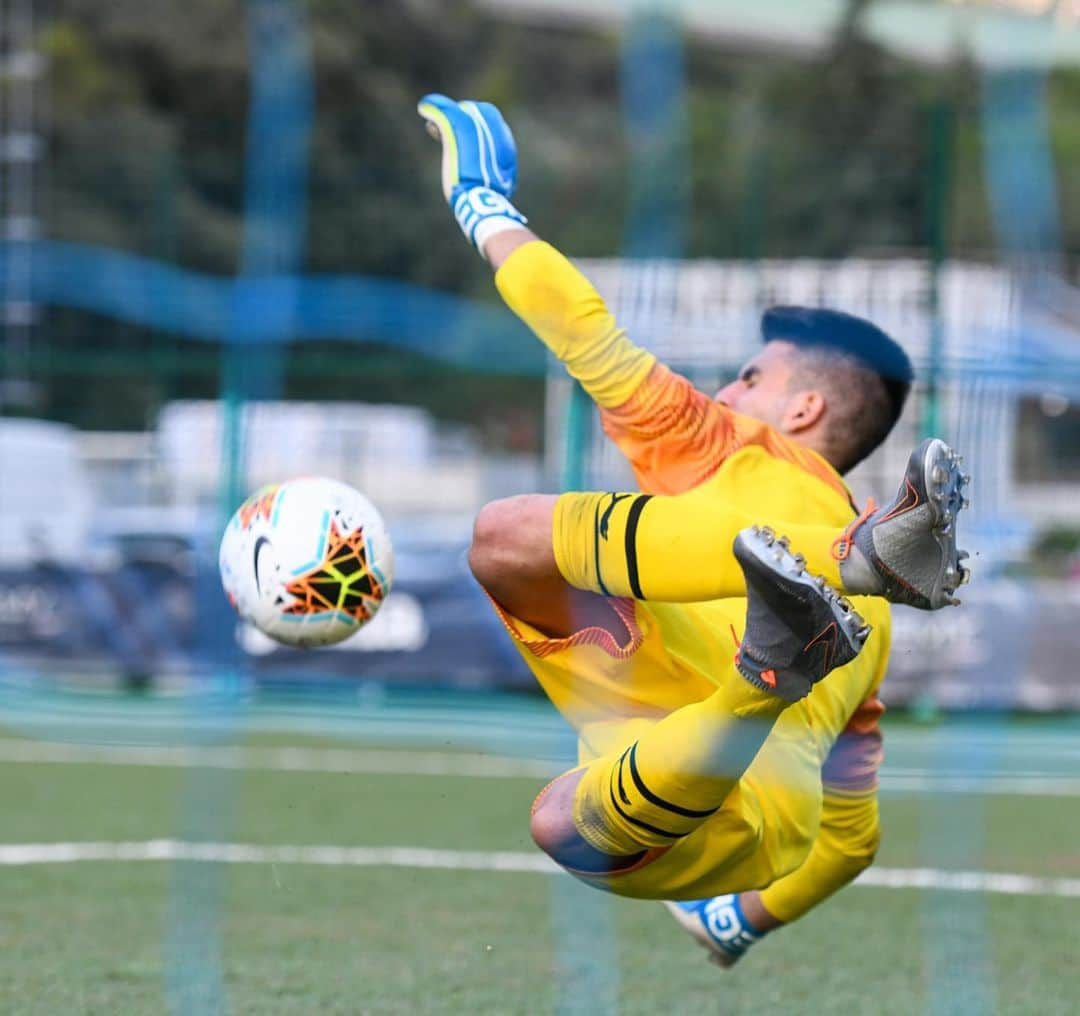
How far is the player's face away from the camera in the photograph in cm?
365

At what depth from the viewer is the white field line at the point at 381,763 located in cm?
781

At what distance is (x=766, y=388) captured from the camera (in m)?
3.68

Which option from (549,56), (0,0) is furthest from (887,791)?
(0,0)

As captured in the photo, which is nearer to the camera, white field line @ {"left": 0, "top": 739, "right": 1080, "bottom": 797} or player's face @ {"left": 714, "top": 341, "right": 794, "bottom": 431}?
player's face @ {"left": 714, "top": 341, "right": 794, "bottom": 431}

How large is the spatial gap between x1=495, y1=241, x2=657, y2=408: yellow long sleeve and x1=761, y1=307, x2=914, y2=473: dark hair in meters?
0.49

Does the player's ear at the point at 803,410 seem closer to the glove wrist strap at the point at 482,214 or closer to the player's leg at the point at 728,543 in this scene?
the player's leg at the point at 728,543

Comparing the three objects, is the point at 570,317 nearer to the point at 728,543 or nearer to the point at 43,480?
the point at 728,543

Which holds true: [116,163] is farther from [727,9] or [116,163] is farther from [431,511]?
[727,9]

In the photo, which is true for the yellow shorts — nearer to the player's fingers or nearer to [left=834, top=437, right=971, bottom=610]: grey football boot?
[left=834, top=437, right=971, bottom=610]: grey football boot

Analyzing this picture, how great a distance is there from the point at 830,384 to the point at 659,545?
32.5 inches

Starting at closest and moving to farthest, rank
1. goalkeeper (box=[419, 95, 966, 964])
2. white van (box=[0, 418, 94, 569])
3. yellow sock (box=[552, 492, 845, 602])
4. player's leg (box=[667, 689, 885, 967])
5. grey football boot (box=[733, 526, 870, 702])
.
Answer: grey football boot (box=[733, 526, 870, 702]) → goalkeeper (box=[419, 95, 966, 964]) → yellow sock (box=[552, 492, 845, 602]) → player's leg (box=[667, 689, 885, 967]) → white van (box=[0, 418, 94, 569])

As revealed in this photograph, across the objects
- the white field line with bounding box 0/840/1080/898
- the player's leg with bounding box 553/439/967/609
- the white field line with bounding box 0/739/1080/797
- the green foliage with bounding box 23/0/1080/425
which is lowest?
the white field line with bounding box 0/739/1080/797

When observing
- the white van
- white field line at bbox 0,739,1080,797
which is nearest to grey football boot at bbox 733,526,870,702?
white field line at bbox 0,739,1080,797

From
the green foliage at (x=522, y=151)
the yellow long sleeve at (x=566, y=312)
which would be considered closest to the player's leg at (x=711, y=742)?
the yellow long sleeve at (x=566, y=312)
